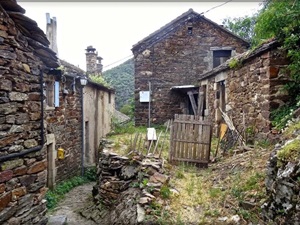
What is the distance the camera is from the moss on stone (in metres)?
3.07

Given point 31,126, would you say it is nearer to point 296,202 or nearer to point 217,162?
point 296,202

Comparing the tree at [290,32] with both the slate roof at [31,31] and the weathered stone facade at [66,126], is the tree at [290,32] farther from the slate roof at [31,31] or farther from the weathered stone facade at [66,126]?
the weathered stone facade at [66,126]

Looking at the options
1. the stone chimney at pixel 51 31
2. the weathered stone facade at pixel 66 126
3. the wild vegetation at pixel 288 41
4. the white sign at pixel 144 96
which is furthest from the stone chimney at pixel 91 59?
the wild vegetation at pixel 288 41

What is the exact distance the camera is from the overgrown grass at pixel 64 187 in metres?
7.83

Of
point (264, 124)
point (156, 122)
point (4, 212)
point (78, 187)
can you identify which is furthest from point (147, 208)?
point (156, 122)

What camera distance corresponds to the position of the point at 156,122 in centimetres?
1355

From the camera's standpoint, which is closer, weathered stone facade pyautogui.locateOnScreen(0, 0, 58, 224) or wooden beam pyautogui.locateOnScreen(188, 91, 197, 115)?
weathered stone facade pyautogui.locateOnScreen(0, 0, 58, 224)

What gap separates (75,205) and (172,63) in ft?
27.2

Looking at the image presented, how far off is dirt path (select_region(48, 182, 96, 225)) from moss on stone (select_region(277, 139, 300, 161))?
4798 millimetres

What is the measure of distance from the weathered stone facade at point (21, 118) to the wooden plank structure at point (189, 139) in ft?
11.2

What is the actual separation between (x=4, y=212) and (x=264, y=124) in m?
5.38

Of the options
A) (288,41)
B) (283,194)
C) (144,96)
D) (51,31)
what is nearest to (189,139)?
(288,41)

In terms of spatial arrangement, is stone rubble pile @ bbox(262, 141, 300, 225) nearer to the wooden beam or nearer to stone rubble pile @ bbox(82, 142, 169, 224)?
stone rubble pile @ bbox(82, 142, 169, 224)

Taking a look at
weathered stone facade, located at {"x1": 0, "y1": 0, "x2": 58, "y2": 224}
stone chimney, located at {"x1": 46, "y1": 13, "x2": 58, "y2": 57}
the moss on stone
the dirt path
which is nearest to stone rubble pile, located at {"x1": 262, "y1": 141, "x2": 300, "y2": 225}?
the moss on stone
